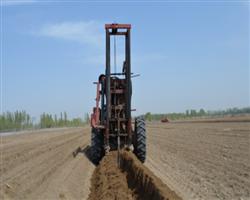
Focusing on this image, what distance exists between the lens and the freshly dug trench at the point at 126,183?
8.84 metres

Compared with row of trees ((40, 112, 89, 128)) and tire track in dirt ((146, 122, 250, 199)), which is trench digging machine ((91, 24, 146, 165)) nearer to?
tire track in dirt ((146, 122, 250, 199))

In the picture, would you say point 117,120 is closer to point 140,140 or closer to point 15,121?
point 140,140

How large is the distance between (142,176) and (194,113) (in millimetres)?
147952

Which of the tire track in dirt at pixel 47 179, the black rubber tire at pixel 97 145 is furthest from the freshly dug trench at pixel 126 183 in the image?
the black rubber tire at pixel 97 145

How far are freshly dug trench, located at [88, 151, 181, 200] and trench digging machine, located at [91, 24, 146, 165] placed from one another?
1080 millimetres

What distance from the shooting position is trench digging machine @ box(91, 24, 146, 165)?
599 inches

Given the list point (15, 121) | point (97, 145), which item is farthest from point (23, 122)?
point (97, 145)

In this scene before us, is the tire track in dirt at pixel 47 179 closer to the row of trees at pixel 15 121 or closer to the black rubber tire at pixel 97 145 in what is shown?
the black rubber tire at pixel 97 145

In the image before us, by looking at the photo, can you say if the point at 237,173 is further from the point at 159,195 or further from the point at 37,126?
the point at 37,126

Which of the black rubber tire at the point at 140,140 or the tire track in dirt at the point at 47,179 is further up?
the black rubber tire at the point at 140,140

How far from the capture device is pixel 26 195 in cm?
992

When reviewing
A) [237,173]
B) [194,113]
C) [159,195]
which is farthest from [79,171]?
[194,113]

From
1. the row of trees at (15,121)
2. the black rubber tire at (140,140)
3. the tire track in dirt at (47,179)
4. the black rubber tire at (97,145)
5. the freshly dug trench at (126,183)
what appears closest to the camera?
the freshly dug trench at (126,183)

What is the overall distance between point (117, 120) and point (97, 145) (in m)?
1.17
